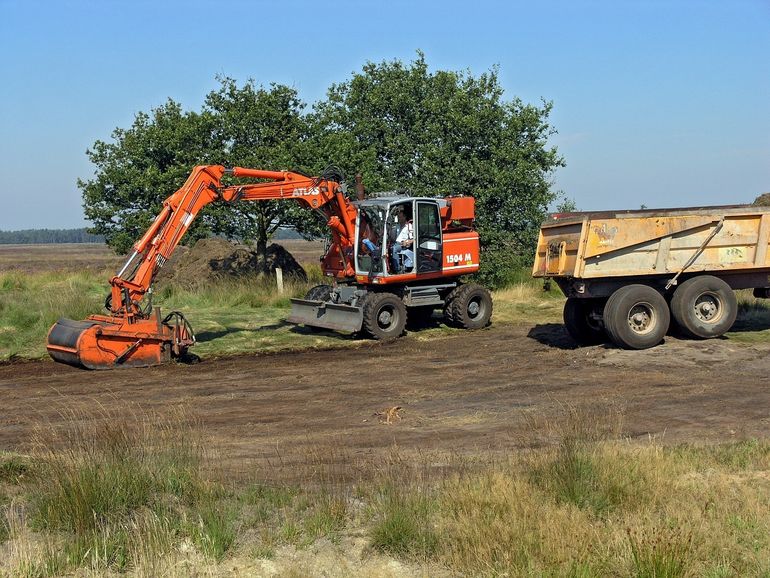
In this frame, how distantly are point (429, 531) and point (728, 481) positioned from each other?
2.80 m

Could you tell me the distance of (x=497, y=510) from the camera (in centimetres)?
643

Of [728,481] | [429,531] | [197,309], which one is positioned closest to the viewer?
[429,531]

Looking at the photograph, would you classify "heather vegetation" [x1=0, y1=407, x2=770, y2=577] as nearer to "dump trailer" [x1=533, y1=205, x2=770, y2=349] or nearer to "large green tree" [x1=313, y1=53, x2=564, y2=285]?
"dump trailer" [x1=533, y1=205, x2=770, y2=349]

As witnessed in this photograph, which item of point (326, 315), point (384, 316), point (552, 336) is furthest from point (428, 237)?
point (552, 336)

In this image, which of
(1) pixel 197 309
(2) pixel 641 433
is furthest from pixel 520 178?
(2) pixel 641 433

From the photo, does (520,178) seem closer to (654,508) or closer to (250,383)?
(250,383)

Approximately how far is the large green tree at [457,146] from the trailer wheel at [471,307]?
8542mm

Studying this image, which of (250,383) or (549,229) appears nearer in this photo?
(250,383)

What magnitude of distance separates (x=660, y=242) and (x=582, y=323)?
223 cm

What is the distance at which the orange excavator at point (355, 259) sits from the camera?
15.4 metres

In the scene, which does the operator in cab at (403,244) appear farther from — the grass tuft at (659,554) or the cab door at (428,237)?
the grass tuft at (659,554)

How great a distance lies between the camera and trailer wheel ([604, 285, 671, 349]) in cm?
1517

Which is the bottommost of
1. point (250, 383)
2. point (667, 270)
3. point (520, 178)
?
point (250, 383)

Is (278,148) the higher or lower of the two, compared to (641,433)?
higher
